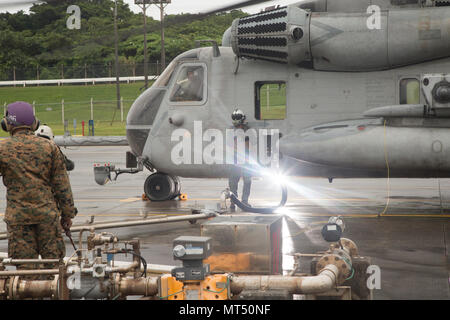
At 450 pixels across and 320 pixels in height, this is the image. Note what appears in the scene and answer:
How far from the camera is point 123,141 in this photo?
2502cm

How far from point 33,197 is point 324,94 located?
284 inches

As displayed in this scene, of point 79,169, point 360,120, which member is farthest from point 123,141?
point 360,120

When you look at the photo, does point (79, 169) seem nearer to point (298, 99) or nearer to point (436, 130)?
point (298, 99)

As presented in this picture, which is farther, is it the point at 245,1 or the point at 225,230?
the point at 225,230

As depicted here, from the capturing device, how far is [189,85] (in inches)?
522

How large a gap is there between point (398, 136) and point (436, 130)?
61 cm

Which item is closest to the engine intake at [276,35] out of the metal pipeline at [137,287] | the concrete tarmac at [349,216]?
the concrete tarmac at [349,216]

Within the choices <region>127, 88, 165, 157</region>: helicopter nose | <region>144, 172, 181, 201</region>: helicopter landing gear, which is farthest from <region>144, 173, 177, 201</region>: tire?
<region>127, 88, 165, 157</region>: helicopter nose

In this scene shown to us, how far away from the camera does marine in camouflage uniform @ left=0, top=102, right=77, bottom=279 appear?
6254 mm

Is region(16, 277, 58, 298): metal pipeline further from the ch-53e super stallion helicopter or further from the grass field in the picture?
the grass field

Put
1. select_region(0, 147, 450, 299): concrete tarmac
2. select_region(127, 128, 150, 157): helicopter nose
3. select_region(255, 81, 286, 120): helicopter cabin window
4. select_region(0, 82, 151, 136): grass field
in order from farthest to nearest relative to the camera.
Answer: select_region(0, 82, 151, 136): grass field < select_region(127, 128, 150, 157): helicopter nose < select_region(255, 81, 286, 120): helicopter cabin window < select_region(0, 147, 450, 299): concrete tarmac

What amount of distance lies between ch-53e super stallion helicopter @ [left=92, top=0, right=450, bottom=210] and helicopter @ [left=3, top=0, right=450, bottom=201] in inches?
0.7

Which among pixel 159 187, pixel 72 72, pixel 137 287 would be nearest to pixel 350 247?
pixel 137 287

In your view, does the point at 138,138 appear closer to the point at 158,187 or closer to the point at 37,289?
the point at 158,187
